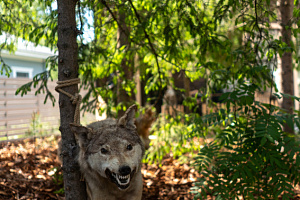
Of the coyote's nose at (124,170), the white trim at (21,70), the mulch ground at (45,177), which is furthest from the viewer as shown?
the white trim at (21,70)

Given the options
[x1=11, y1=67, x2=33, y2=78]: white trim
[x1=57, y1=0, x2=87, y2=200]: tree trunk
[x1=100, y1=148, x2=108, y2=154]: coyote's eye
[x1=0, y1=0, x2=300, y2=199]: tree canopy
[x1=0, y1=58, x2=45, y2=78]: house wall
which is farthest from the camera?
[x1=11, y1=67, x2=33, y2=78]: white trim

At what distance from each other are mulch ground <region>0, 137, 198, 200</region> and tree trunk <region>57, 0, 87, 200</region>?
8.06ft

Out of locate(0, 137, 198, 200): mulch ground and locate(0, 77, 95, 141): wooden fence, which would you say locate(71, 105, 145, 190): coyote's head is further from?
locate(0, 77, 95, 141): wooden fence

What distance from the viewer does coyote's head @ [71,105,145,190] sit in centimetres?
229

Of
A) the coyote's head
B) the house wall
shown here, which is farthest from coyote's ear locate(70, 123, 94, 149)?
the house wall

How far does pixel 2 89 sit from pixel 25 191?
503cm

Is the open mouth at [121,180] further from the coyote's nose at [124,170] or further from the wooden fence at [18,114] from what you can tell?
the wooden fence at [18,114]

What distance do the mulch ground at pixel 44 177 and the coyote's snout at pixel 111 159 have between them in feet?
8.76

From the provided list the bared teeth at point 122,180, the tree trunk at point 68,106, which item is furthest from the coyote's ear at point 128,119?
the bared teeth at point 122,180

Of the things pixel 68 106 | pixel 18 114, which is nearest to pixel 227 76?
pixel 68 106

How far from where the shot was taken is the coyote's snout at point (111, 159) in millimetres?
2322

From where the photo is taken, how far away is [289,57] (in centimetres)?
592

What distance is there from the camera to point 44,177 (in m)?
5.77

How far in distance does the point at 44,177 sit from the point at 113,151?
4.10 m
